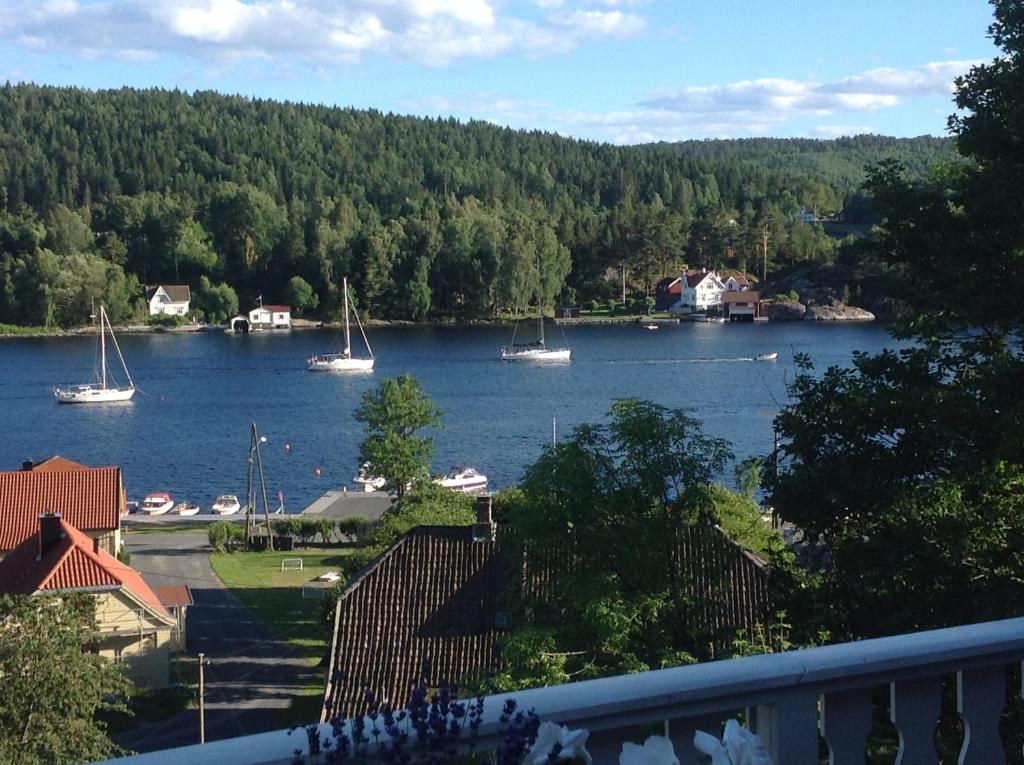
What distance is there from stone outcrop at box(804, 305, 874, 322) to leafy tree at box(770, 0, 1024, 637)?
266ft

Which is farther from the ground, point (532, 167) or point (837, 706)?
point (532, 167)

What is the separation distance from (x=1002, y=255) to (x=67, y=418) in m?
46.0

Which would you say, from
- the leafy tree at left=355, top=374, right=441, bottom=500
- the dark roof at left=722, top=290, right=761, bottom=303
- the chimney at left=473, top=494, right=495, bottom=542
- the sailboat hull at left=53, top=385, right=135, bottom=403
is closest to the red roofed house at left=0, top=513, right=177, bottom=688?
the chimney at left=473, top=494, right=495, bottom=542

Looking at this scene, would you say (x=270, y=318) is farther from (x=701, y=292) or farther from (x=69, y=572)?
(x=69, y=572)

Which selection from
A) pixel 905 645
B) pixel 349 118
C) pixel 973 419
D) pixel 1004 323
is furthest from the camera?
pixel 349 118

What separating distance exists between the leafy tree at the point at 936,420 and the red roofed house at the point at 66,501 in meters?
16.0

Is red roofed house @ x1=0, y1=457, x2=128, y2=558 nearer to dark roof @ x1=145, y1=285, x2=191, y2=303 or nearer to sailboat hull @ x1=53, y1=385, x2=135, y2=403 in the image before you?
sailboat hull @ x1=53, y1=385, x2=135, y2=403

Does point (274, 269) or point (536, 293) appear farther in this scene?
point (274, 269)

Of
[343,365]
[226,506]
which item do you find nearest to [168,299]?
[343,365]

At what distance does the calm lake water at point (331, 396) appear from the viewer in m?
37.1

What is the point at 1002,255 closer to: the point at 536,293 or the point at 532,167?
the point at 536,293

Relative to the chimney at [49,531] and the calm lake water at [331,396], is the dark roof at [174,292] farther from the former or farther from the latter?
the chimney at [49,531]

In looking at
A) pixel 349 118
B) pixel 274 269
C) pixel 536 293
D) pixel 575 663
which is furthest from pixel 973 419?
pixel 349 118

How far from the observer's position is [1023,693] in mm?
2074
